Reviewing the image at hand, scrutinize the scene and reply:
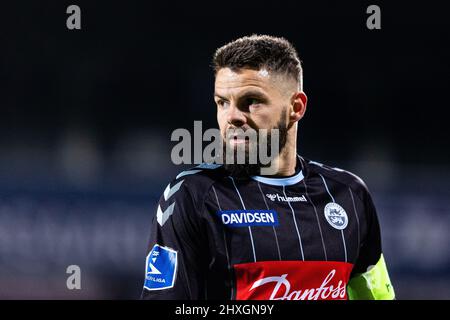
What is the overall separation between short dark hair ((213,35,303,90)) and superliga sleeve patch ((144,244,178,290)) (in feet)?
2.54

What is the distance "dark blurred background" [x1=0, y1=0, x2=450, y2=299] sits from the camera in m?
6.18

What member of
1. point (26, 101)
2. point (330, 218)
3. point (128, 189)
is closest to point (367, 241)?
point (330, 218)

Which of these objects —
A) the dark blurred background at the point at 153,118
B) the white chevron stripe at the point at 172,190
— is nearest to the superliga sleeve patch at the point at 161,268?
the white chevron stripe at the point at 172,190

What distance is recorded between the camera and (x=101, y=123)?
22.1ft

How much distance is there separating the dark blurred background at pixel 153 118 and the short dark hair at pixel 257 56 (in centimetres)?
393

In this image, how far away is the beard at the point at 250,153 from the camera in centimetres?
259

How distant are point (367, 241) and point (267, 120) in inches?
27.6

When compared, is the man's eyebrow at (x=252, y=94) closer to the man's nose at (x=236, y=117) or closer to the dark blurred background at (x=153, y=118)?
the man's nose at (x=236, y=117)

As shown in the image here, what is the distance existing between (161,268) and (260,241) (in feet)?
1.28

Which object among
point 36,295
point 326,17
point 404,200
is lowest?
point 36,295

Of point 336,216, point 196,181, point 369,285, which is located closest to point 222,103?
point 196,181

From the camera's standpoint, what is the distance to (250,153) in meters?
2.60

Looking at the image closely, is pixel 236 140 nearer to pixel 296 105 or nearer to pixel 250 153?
pixel 250 153

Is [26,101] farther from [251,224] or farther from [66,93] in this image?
[251,224]
